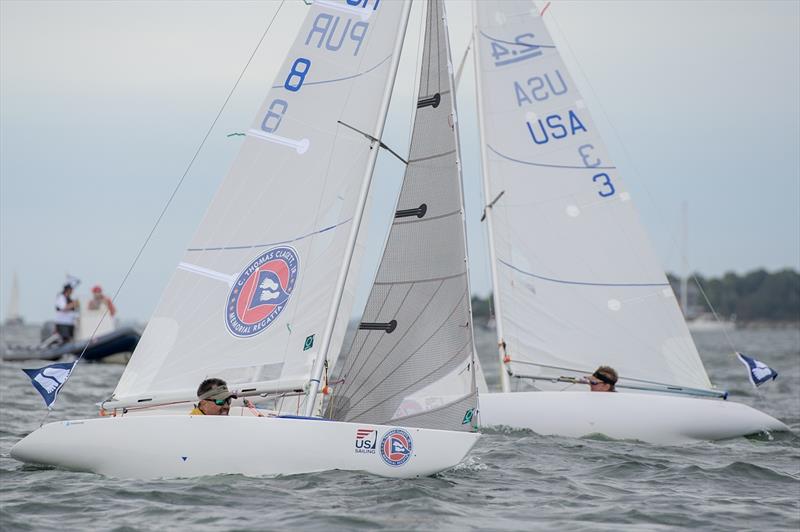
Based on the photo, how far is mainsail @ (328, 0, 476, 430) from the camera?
10375 mm

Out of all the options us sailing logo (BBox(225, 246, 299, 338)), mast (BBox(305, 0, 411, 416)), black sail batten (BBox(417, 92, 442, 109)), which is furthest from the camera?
black sail batten (BBox(417, 92, 442, 109))

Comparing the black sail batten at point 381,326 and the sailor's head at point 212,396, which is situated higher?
the black sail batten at point 381,326

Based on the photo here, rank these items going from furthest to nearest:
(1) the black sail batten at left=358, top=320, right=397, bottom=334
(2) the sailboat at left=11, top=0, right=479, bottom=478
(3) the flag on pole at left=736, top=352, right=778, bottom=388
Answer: (3) the flag on pole at left=736, top=352, right=778, bottom=388, (1) the black sail batten at left=358, top=320, right=397, bottom=334, (2) the sailboat at left=11, top=0, right=479, bottom=478

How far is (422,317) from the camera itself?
10500 millimetres

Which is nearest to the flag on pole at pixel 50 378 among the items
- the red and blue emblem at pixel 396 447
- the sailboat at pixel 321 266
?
the sailboat at pixel 321 266

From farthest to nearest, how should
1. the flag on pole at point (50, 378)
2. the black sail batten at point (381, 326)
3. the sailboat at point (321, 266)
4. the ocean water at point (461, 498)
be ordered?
the black sail batten at point (381, 326) < the sailboat at point (321, 266) < the flag on pole at point (50, 378) < the ocean water at point (461, 498)

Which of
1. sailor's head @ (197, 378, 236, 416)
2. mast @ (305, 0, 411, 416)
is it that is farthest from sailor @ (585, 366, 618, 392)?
sailor's head @ (197, 378, 236, 416)

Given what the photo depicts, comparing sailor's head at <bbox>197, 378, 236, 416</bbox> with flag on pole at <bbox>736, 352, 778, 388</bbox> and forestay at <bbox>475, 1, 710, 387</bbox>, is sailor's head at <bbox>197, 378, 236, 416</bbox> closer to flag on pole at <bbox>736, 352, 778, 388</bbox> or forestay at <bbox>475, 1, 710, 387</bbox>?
forestay at <bbox>475, 1, 710, 387</bbox>

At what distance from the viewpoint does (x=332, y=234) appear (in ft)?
34.9

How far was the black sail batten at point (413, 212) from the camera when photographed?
10.6 metres

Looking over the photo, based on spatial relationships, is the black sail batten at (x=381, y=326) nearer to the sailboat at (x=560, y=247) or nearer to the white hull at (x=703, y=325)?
the sailboat at (x=560, y=247)

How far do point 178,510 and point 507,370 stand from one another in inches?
339

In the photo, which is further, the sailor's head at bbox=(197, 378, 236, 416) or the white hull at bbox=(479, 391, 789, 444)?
the white hull at bbox=(479, 391, 789, 444)

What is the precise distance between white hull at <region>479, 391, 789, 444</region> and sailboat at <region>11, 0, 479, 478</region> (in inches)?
167
